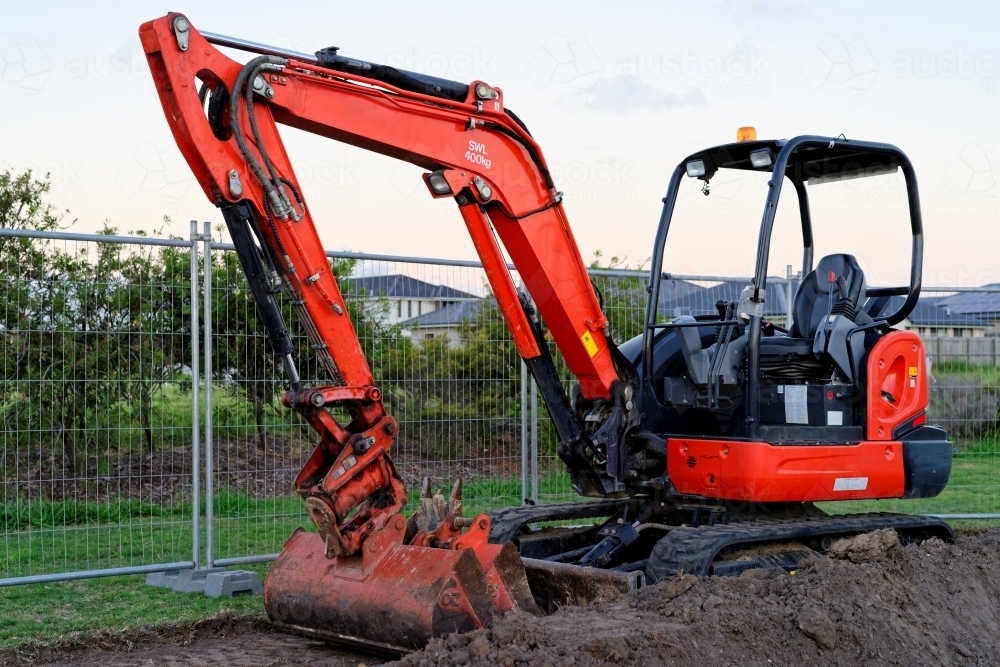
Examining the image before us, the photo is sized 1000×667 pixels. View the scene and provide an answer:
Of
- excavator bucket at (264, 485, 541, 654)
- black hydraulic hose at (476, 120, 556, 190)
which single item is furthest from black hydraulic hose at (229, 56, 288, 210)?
excavator bucket at (264, 485, 541, 654)

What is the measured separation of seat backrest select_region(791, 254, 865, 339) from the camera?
728 centimetres

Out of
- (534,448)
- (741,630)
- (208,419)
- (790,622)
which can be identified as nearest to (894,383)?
(790,622)

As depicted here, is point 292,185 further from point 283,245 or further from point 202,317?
point 202,317

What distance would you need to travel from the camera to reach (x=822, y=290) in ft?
24.0

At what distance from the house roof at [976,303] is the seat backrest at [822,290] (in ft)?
15.4

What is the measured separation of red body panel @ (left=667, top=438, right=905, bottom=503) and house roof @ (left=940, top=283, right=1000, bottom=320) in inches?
201

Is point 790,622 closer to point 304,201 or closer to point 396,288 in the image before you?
point 304,201

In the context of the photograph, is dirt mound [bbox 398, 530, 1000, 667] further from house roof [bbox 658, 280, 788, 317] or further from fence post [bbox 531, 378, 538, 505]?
fence post [bbox 531, 378, 538, 505]

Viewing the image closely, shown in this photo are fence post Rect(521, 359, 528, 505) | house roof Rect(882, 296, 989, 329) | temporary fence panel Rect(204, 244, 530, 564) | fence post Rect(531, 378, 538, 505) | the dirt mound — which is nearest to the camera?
the dirt mound

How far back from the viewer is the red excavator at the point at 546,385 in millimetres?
5746

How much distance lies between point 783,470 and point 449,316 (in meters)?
3.86

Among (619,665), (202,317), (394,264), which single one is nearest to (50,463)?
(202,317)

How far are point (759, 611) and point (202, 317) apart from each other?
194 inches

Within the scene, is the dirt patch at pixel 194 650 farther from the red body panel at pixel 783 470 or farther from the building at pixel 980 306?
the building at pixel 980 306
